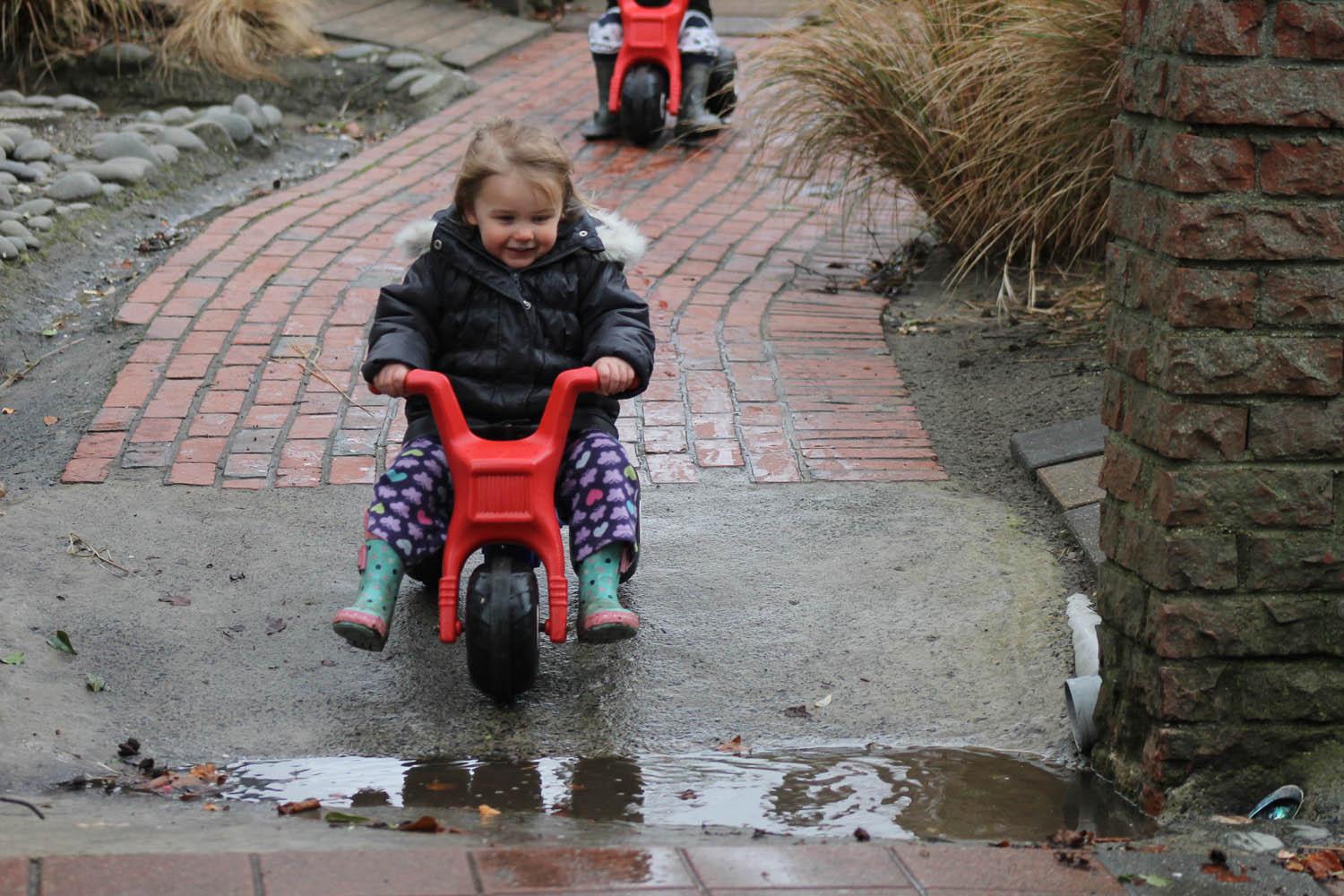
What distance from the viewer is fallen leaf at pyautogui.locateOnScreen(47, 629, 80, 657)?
3.39 metres

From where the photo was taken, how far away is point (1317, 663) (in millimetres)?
2867

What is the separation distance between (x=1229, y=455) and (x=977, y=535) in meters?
1.32

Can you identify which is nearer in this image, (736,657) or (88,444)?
(736,657)

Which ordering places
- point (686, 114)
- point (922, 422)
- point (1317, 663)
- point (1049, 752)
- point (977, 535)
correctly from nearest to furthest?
point (1317, 663) → point (1049, 752) → point (977, 535) → point (922, 422) → point (686, 114)

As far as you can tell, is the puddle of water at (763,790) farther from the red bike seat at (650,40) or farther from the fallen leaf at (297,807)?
the red bike seat at (650,40)

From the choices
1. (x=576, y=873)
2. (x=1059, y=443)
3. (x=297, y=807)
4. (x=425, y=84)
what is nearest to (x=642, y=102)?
(x=425, y=84)

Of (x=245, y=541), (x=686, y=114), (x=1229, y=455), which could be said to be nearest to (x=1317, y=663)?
(x=1229, y=455)

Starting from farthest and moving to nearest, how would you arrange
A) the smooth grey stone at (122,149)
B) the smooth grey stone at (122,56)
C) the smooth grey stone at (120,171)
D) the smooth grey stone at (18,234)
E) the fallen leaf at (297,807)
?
the smooth grey stone at (122,56)
the smooth grey stone at (122,149)
the smooth grey stone at (120,171)
the smooth grey stone at (18,234)
the fallen leaf at (297,807)

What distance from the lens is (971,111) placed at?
5.59 m

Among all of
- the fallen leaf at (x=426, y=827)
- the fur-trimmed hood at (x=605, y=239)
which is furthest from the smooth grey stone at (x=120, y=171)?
the fallen leaf at (x=426, y=827)

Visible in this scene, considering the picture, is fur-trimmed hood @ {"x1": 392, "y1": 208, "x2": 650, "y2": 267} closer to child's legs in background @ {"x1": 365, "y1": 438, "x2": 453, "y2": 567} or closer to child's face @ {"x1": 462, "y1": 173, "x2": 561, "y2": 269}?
child's face @ {"x1": 462, "y1": 173, "x2": 561, "y2": 269}

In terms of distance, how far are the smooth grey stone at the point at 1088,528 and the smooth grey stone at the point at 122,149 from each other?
15.4 ft

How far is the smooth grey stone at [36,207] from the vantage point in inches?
244

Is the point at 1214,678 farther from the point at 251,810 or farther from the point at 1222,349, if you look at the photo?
the point at 251,810
